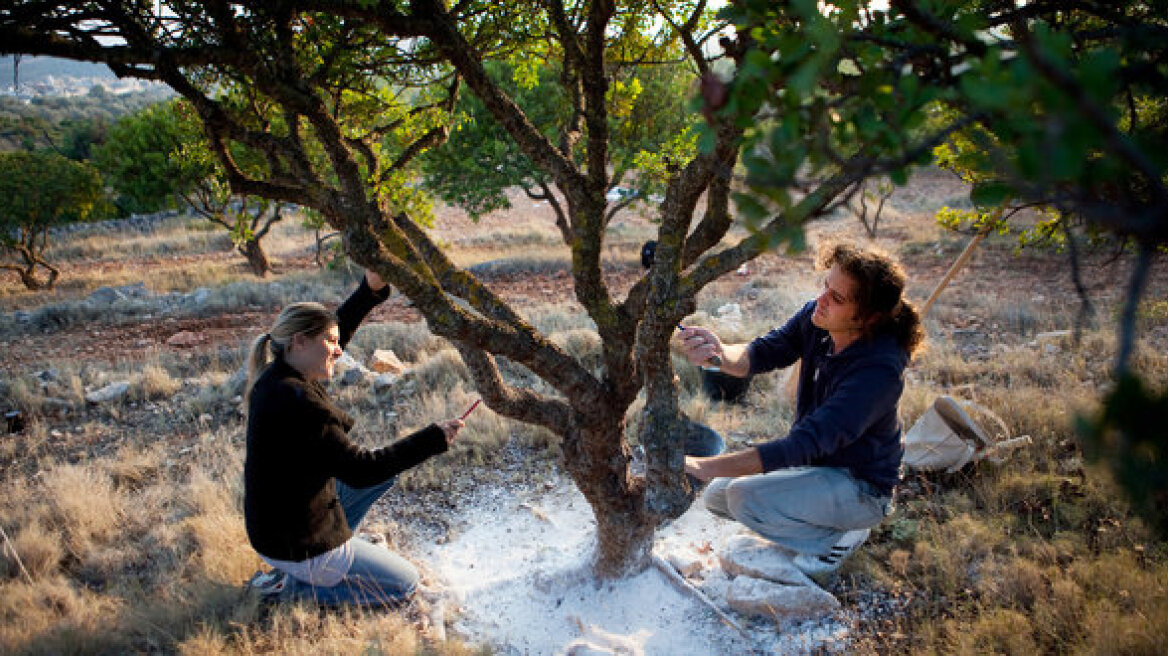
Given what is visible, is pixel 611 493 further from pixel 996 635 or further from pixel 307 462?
pixel 996 635

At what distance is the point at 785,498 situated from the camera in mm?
3215

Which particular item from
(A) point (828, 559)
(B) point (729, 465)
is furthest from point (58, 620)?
(A) point (828, 559)

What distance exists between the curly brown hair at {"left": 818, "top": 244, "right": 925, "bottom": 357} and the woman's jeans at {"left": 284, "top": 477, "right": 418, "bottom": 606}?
2.70m

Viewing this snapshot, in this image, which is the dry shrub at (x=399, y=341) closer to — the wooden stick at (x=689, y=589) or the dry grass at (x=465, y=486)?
the dry grass at (x=465, y=486)

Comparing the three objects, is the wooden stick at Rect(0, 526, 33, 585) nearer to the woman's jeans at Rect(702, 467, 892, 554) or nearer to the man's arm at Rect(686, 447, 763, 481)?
the man's arm at Rect(686, 447, 763, 481)

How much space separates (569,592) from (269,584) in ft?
5.26

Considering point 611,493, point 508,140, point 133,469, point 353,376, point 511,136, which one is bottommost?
point 133,469

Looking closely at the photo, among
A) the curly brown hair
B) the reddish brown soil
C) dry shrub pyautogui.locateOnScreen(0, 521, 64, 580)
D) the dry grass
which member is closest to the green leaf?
the dry grass

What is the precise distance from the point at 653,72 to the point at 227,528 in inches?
499

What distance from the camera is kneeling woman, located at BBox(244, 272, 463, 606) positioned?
2.88 metres

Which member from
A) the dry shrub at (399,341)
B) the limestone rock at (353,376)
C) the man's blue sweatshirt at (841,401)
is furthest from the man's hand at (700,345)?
the dry shrub at (399,341)

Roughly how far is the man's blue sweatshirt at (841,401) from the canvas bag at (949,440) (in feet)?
3.47

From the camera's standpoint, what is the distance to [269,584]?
3256mm

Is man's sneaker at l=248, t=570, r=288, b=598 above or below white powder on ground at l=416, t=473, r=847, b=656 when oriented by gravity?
above
